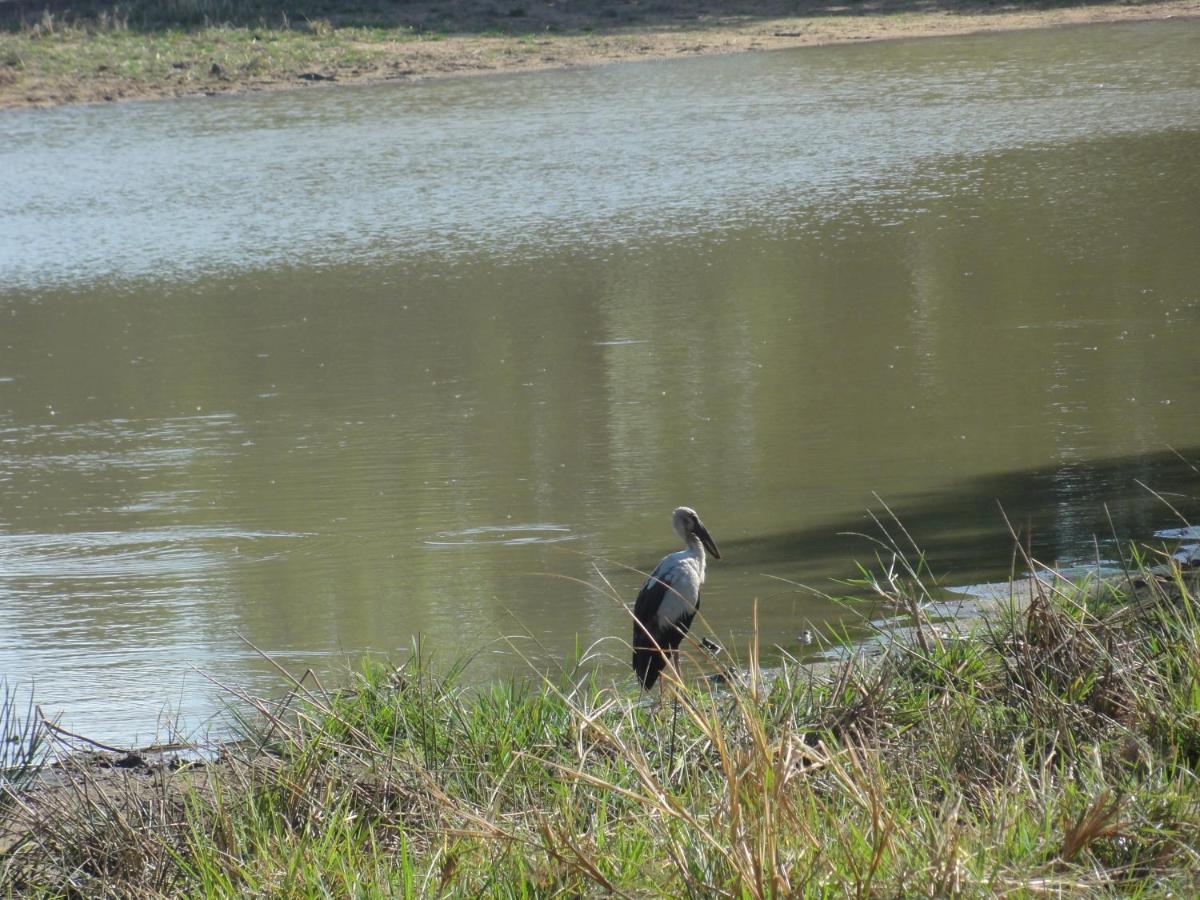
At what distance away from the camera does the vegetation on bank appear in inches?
119

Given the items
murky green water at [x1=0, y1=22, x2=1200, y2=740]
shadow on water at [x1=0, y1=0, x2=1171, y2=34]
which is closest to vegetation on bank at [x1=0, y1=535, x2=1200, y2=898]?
murky green water at [x1=0, y1=22, x2=1200, y2=740]

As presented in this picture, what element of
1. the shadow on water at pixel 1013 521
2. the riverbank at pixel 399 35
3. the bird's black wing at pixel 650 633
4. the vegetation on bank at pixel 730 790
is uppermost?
the riverbank at pixel 399 35

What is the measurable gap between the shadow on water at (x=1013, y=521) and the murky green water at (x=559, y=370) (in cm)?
3

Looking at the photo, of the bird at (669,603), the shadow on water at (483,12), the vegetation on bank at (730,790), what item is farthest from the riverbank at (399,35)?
the vegetation on bank at (730,790)

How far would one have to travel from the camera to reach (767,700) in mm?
4129

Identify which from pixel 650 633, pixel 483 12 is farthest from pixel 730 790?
pixel 483 12

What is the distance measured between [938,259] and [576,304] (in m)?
2.90

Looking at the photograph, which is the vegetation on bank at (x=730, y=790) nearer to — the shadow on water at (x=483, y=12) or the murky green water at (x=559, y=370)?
the murky green water at (x=559, y=370)

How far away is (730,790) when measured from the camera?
296 cm

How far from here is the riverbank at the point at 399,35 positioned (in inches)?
1037

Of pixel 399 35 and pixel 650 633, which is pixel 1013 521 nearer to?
pixel 650 633

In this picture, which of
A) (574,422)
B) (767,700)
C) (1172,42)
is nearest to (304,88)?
(1172,42)

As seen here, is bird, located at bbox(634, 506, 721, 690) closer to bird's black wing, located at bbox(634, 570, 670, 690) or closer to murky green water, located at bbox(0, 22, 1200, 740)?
bird's black wing, located at bbox(634, 570, 670, 690)

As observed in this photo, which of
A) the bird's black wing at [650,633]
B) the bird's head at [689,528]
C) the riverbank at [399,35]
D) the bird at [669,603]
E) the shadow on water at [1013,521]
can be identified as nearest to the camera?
the bird's black wing at [650,633]
